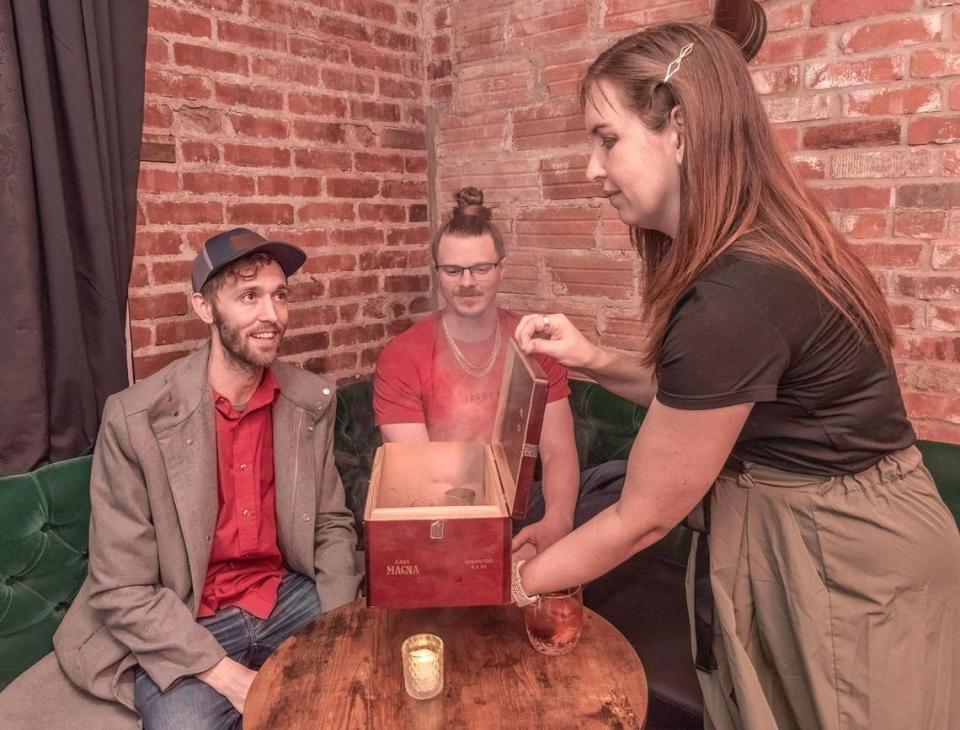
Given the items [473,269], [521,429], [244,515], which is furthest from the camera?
[473,269]

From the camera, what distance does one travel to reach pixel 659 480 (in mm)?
1263

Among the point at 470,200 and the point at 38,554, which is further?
the point at 470,200

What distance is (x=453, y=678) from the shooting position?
142 centimetres

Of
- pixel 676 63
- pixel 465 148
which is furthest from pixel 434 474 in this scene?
pixel 465 148

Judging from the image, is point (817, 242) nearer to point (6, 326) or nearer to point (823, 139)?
point (823, 139)

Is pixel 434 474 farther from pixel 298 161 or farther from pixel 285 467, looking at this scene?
pixel 298 161

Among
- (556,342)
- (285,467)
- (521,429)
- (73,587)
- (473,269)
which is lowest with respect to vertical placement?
(73,587)

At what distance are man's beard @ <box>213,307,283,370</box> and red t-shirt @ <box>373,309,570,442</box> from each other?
0.53 m

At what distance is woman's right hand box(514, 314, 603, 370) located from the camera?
1617 mm

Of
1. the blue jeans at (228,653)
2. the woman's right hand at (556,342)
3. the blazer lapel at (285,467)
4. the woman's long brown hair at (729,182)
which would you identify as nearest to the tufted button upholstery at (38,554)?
the blue jeans at (228,653)

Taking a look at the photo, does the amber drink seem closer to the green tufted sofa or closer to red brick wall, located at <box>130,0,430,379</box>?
the green tufted sofa

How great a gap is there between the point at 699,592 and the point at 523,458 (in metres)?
0.47

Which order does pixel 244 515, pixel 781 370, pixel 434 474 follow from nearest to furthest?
pixel 781 370
pixel 434 474
pixel 244 515

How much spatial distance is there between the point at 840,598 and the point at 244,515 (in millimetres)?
1533
